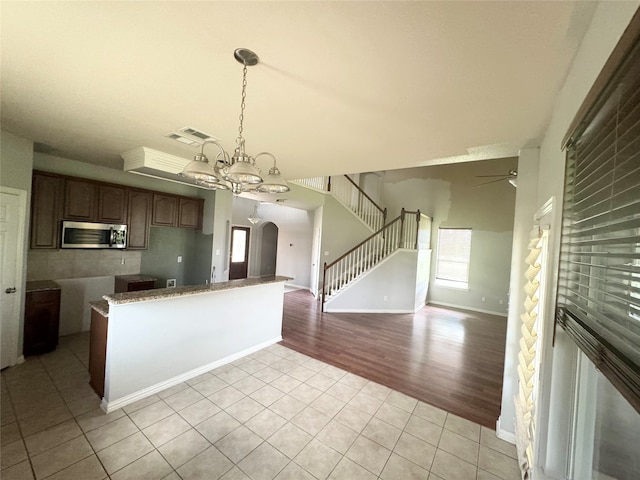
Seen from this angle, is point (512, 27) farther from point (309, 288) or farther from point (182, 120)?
point (309, 288)

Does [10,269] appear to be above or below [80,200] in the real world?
below

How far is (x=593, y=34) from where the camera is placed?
3.37ft

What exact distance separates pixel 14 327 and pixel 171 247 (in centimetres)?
222

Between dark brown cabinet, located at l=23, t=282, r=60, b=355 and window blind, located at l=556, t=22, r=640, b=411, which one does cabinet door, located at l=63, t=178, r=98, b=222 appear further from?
window blind, located at l=556, t=22, r=640, b=411

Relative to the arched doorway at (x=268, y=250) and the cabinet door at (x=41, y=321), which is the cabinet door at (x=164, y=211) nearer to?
the cabinet door at (x=41, y=321)

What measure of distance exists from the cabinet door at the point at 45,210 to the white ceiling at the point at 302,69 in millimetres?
867

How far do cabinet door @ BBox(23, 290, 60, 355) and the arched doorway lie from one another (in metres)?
6.26

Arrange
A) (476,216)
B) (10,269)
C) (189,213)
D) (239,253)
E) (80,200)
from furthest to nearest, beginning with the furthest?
(239,253)
(476,216)
(189,213)
(80,200)
(10,269)

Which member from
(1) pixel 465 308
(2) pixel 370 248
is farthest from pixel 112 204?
(1) pixel 465 308

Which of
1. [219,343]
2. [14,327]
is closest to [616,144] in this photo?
[219,343]

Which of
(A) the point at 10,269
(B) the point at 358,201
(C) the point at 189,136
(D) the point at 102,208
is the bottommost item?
(A) the point at 10,269

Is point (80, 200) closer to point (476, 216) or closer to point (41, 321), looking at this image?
point (41, 321)

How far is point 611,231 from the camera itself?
0.75 m

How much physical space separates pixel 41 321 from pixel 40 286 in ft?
1.44
